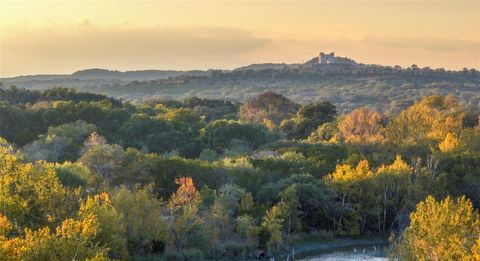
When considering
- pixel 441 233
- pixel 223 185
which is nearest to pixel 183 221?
pixel 223 185

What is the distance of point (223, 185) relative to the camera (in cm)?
5888

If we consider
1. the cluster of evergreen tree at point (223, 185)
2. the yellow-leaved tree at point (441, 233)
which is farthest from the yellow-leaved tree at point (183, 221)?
the yellow-leaved tree at point (441, 233)

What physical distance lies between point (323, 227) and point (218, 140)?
27.6m

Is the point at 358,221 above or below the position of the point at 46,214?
below

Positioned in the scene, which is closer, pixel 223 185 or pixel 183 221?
pixel 183 221

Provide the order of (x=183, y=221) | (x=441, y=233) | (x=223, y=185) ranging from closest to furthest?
(x=441, y=233), (x=183, y=221), (x=223, y=185)

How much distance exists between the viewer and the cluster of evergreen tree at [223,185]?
103 feet

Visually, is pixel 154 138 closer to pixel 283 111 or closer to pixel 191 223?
pixel 191 223

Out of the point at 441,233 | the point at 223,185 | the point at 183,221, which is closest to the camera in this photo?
the point at 441,233

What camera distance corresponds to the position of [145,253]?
151 ft

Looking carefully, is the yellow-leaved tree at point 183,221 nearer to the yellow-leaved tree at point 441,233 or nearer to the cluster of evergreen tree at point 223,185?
the cluster of evergreen tree at point 223,185

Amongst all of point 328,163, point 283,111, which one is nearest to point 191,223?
point 328,163

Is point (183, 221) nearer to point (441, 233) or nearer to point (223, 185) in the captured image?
point (223, 185)

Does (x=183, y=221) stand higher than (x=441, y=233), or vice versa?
(x=441, y=233)
